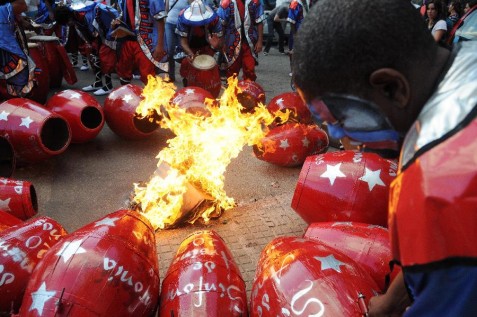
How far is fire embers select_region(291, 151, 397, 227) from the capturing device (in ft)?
10.9

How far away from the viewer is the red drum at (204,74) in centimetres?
700

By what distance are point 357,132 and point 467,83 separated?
325 mm

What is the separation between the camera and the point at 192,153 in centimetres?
453

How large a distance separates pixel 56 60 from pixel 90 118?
113 inches

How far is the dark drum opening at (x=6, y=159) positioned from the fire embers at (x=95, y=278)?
2.61m

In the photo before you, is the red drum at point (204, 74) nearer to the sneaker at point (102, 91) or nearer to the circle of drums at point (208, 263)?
the sneaker at point (102, 91)

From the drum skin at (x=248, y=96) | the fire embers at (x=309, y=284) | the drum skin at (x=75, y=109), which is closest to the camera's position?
the fire embers at (x=309, y=284)

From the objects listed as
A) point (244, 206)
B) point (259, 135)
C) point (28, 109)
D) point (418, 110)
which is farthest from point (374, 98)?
point (28, 109)

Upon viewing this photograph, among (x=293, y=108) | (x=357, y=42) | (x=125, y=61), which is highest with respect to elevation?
(x=357, y=42)

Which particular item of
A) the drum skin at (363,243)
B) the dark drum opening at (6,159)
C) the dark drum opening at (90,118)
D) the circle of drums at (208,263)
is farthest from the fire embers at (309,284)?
the dark drum opening at (90,118)

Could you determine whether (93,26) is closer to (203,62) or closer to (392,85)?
(203,62)

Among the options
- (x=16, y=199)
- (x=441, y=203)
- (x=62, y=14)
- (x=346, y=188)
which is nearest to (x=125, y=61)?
(x=62, y=14)

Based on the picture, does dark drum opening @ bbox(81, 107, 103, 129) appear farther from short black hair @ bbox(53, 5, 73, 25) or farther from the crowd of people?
short black hair @ bbox(53, 5, 73, 25)

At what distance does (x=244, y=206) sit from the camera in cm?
451
